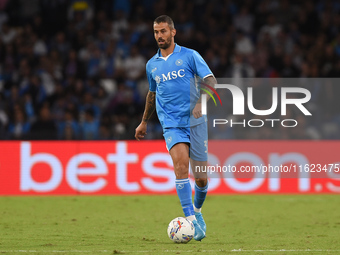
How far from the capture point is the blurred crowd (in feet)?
44.5

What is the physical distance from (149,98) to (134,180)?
5.27m

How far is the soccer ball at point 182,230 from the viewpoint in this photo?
245 inches

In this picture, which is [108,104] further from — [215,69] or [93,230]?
[93,230]

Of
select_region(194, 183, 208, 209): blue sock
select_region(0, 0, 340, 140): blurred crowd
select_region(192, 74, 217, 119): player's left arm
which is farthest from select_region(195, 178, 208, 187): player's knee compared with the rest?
select_region(0, 0, 340, 140): blurred crowd

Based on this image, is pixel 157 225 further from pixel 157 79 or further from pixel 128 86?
pixel 128 86

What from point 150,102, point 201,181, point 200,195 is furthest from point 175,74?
point 200,195

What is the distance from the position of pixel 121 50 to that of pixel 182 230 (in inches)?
390

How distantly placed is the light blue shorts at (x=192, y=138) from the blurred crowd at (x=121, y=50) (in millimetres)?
5801

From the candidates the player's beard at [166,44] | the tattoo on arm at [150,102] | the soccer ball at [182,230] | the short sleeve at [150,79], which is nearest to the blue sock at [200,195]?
the soccer ball at [182,230]

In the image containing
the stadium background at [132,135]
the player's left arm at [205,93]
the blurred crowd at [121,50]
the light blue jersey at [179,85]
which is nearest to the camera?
the player's left arm at [205,93]

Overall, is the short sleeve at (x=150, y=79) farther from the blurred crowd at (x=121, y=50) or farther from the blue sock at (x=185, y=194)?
the blurred crowd at (x=121, y=50)

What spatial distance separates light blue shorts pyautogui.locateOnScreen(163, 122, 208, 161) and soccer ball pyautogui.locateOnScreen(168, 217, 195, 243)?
2.39ft

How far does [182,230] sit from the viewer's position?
20.4 ft

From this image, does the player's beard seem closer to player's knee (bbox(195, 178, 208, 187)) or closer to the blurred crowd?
player's knee (bbox(195, 178, 208, 187))
